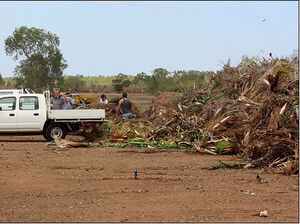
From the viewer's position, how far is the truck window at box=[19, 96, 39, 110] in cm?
1809

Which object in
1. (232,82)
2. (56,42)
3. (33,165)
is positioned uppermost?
(56,42)

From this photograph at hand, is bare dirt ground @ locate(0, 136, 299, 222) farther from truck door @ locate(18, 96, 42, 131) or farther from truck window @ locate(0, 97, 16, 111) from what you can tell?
truck window @ locate(0, 97, 16, 111)

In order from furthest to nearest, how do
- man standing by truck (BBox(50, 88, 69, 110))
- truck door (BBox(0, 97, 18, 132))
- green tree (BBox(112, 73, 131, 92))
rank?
green tree (BBox(112, 73, 131, 92)), man standing by truck (BBox(50, 88, 69, 110)), truck door (BBox(0, 97, 18, 132))

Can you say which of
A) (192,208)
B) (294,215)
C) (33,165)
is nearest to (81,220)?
(192,208)

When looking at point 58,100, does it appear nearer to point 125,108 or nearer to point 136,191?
point 125,108

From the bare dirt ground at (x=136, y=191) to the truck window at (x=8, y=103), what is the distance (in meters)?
4.05

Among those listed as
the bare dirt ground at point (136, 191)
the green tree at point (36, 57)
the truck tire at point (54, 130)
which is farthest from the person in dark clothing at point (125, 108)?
the green tree at point (36, 57)

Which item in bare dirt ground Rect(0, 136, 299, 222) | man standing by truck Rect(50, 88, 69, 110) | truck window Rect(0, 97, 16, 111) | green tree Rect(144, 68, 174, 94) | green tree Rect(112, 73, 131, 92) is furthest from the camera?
green tree Rect(112, 73, 131, 92)

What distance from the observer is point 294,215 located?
7770 millimetres

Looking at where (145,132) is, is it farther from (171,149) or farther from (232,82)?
(232,82)

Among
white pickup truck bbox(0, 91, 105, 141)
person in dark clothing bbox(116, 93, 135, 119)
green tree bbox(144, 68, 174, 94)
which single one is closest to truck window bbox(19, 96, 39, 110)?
white pickup truck bbox(0, 91, 105, 141)

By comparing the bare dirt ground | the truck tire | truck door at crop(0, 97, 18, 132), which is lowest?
the bare dirt ground

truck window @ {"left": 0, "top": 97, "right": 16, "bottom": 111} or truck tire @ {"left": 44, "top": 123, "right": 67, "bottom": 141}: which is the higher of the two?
truck window @ {"left": 0, "top": 97, "right": 16, "bottom": 111}

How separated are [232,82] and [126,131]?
12.6ft
